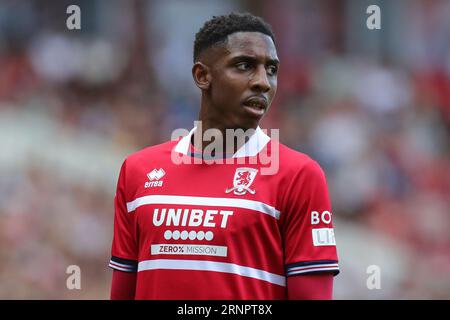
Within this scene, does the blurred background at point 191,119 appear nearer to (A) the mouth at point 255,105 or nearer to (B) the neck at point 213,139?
(B) the neck at point 213,139

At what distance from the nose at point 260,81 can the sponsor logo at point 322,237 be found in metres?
0.59

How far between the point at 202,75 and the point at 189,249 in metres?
0.75

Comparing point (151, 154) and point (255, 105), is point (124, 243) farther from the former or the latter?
point (255, 105)

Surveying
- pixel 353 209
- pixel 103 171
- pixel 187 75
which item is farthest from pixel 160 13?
pixel 353 209

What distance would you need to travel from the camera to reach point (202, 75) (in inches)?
137

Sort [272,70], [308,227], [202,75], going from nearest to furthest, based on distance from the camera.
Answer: [308,227] < [272,70] < [202,75]

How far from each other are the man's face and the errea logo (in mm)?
327

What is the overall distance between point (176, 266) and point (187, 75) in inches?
231

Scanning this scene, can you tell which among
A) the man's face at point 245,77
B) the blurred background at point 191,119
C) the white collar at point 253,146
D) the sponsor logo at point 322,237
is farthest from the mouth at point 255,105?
the blurred background at point 191,119

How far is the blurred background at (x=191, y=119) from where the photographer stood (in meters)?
8.28

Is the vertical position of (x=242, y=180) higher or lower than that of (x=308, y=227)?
higher

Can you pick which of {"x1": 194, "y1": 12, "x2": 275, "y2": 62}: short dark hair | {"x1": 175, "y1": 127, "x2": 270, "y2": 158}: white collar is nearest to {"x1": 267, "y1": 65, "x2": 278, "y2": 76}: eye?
{"x1": 194, "y1": 12, "x2": 275, "y2": 62}: short dark hair

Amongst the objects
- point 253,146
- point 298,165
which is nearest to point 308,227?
point 298,165

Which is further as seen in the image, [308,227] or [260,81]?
[260,81]
